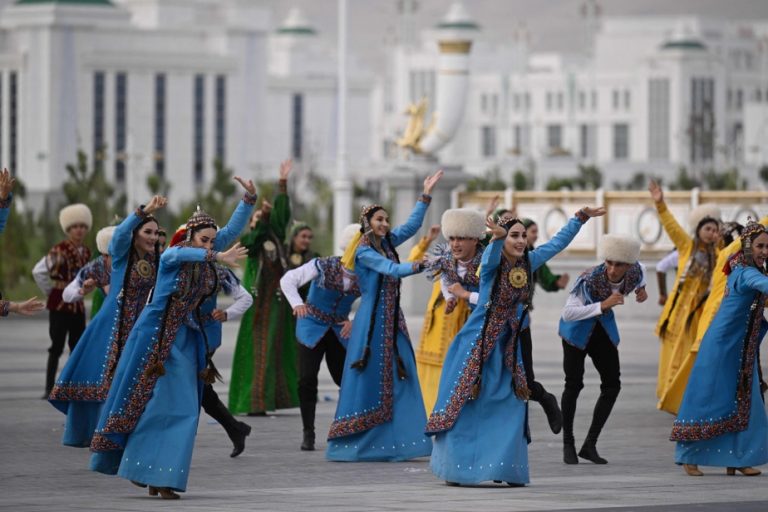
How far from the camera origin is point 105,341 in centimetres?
1309

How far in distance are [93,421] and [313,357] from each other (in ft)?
4.38

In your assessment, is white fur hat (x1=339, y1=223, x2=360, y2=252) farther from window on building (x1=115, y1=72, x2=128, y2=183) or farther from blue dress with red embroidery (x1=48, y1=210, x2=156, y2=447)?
window on building (x1=115, y1=72, x2=128, y2=183)

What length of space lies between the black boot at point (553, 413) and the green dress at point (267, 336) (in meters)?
3.68

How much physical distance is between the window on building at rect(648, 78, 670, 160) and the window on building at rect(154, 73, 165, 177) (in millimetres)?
33940

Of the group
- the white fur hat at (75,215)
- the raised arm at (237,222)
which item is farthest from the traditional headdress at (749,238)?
the white fur hat at (75,215)

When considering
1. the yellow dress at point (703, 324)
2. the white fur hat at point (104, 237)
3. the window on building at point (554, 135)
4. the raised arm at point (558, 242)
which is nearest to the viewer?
the raised arm at point (558, 242)

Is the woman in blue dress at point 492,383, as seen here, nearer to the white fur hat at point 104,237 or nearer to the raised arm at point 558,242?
the raised arm at point 558,242

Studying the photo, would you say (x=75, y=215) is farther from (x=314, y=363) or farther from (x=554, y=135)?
(x=554, y=135)

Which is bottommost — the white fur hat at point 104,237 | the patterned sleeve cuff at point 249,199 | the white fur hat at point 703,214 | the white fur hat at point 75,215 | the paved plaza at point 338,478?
the paved plaza at point 338,478

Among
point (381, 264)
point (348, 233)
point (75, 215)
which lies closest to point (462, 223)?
point (381, 264)

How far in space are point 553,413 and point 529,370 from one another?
0.37 meters

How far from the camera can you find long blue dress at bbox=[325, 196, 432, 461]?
12.7 meters

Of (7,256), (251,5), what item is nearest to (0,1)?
(251,5)

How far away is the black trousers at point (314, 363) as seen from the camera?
13.4m
